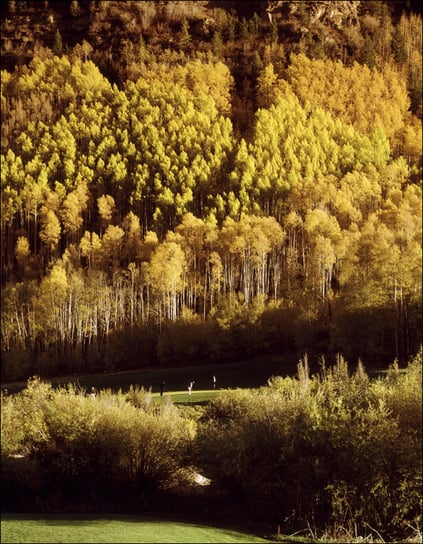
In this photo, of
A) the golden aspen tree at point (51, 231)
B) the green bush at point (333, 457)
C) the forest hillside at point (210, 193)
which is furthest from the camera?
the golden aspen tree at point (51, 231)

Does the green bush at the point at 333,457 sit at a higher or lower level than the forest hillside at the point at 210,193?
lower

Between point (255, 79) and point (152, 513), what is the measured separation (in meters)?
157

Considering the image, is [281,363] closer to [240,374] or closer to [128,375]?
[240,374]

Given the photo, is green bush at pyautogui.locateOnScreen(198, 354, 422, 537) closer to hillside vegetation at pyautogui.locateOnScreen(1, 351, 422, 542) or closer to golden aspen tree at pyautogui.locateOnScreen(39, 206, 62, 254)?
hillside vegetation at pyautogui.locateOnScreen(1, 351, 422, 542)

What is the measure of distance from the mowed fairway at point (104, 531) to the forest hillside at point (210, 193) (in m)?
40.0

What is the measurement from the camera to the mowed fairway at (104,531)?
2073cm

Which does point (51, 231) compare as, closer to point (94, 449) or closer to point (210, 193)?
point (210, 193)

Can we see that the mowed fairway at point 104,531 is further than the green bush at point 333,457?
No

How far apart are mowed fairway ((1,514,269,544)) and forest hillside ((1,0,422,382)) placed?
131 ft

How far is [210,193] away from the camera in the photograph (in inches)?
4811

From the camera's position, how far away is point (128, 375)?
237ft

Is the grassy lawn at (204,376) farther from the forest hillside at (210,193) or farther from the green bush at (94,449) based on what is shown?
the green bush at (94,449)

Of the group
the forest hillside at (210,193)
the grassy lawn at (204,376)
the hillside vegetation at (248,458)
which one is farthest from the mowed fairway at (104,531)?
the forest hillside at (210,193)

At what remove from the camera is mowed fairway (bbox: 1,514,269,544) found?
2073 centimetres
